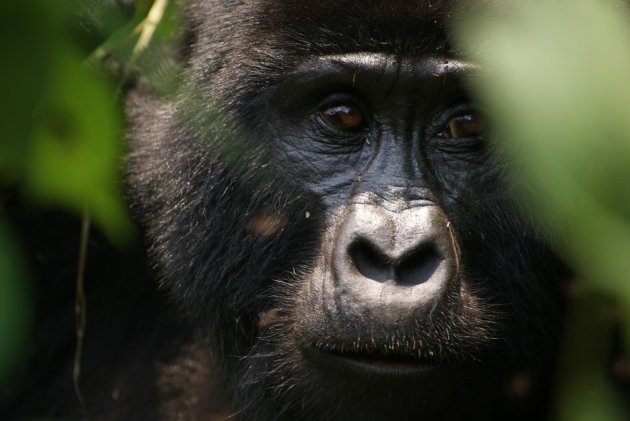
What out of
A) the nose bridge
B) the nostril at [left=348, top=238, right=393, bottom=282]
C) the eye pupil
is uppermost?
the eye pupil

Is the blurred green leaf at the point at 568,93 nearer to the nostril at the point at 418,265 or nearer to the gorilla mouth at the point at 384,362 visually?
the nostril at the point at 418,265

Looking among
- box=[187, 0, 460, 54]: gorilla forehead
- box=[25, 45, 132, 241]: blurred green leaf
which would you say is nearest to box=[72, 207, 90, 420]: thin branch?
box=[187, 0, 460, 54]: gorilla forehead

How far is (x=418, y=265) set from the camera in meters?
2.58

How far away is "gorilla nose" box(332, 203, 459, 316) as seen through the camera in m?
2.52

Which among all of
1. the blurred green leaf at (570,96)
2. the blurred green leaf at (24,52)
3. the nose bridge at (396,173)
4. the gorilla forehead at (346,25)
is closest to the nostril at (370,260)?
the nose bridge at (396,173)

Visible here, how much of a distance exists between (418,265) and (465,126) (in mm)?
625

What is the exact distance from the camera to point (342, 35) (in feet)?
9.66

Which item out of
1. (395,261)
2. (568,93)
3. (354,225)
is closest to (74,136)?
(568,93)

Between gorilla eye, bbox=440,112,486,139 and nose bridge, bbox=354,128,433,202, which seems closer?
nose bridge, bbox=354,128,433,202

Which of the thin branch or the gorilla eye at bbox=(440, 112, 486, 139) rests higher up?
the gorilla eye at bbox=(440, 112, 486, 139)

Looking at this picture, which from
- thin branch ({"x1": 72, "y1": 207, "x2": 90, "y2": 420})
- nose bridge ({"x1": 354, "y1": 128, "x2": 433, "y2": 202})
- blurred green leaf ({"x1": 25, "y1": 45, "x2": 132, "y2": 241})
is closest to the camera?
blurred green leaf ({"x1": 25, "y1": 45, "x2": 132, "y2": 241})

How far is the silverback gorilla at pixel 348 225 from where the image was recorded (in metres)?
2.64

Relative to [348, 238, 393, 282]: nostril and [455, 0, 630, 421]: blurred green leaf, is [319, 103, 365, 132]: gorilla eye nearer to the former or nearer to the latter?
[348, 238, 393, 282]: nostril

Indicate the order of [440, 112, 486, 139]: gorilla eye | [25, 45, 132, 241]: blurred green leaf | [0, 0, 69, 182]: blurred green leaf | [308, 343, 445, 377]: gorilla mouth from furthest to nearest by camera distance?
[440, 112, 486, 139]: gorilla eye < [308, 343, 445, 377]: gorilla mouth < [25, 45, 132, 241]: blurred green leaf < [0, 0, 69, 182]: blurred green leaf
